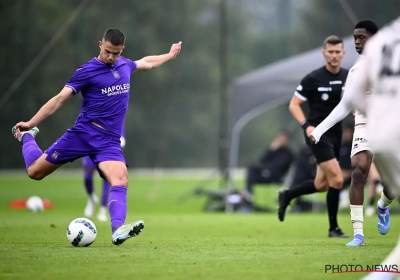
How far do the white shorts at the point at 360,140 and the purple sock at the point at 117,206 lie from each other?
Answer: 253 cm

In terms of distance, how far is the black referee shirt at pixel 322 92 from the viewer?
34.7 feet

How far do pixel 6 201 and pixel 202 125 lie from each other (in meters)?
11.2

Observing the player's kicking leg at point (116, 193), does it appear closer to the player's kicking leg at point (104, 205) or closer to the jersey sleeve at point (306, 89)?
the jersey sleeve at point (306, 89)

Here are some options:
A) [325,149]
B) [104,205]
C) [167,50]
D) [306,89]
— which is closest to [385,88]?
[325,149]

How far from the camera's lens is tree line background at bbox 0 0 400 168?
20.6 meters

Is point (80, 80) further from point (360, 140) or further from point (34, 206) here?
point (34, 206)

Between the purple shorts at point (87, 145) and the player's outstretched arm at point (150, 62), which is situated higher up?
the player's outstretched arm at point (150, 62)

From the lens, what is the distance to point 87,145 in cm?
847

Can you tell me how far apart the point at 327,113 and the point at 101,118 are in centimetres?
349

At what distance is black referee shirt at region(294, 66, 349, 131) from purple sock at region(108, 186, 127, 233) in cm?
344

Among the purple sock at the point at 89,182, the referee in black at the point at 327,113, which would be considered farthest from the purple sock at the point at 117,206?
the purple sock at the point at 89,182

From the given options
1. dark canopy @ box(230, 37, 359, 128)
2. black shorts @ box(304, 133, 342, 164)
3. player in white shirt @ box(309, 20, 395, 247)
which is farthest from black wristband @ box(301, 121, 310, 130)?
dark canopy @ box(230, 37, 359, 128)

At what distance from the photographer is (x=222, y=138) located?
21.9 m

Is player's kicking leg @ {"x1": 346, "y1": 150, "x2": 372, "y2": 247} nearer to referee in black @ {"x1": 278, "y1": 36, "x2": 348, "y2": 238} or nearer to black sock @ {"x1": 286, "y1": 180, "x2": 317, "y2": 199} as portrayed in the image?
referee in black @ {"x1": 278, "y1": 36, "x2": 348, "y2": 238}
